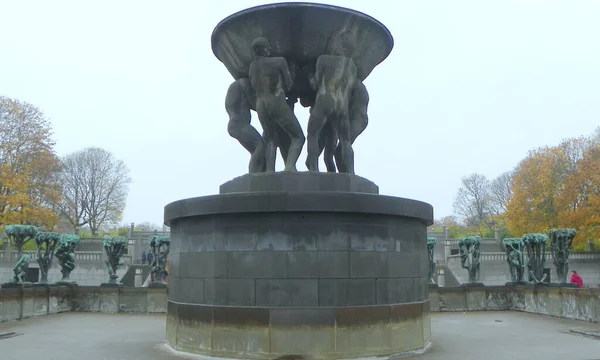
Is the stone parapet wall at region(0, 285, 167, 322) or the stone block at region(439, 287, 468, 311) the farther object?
the stone block at region(439, 287, 468, 311)

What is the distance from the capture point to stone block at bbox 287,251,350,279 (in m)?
8.80

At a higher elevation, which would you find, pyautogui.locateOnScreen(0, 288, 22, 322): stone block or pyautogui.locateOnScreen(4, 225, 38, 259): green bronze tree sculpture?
pyautogui.locateOnScreen(4, 225, 38, 259): green bronze tree sculpture

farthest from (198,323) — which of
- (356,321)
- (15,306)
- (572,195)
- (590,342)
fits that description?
(572,195)

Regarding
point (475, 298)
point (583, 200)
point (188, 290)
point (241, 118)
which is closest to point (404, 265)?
point (188, 290)

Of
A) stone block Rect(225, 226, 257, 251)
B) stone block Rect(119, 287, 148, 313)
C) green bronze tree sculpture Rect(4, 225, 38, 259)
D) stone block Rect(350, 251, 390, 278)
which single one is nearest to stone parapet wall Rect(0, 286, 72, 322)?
green bronze tree sculpture Rect(4, 225, 38, 259)

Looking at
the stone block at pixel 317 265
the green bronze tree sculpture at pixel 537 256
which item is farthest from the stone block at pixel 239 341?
the green bronze tree sculpture at pixel 537 256

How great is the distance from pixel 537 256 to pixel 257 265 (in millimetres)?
13085

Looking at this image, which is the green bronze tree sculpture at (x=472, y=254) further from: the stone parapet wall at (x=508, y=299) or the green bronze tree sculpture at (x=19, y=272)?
the green bronze tree sculpture at (x=19, y=272)

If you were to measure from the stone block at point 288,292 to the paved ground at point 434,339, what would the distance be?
5.62 feet

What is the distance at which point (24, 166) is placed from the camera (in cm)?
4456

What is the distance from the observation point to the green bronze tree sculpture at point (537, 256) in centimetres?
1834

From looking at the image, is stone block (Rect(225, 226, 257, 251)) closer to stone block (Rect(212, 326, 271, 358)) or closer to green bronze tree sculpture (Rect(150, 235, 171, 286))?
stone block (Rect(212, 326, 271, 358))

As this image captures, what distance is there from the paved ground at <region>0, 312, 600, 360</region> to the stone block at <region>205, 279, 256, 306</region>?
109 cm

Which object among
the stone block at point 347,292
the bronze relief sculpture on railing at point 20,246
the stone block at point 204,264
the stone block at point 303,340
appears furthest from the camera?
the bronze relief sculpture on railing at point 20,246
